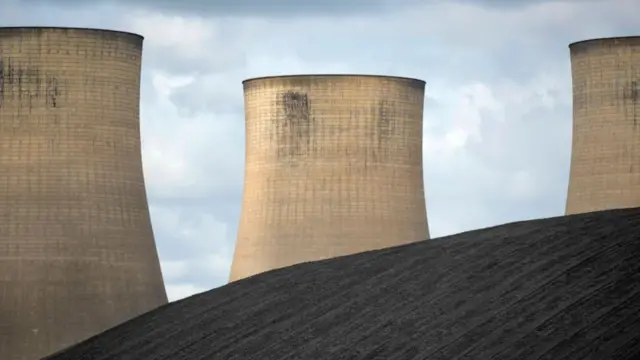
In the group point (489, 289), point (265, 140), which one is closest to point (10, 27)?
point (265, 140)

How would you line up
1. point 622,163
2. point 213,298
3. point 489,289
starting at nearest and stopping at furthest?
point 489,289 < point 213,298 < point 622,163

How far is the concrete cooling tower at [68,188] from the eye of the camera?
782 inches

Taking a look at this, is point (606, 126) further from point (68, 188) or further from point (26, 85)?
point (26, 85)

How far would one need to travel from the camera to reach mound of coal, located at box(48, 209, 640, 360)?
11883 mm

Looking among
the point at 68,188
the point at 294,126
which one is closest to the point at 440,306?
the point at 68,188

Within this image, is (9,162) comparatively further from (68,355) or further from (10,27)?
(68,355)

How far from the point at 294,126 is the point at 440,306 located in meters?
10.3

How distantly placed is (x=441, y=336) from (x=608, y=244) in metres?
1.63

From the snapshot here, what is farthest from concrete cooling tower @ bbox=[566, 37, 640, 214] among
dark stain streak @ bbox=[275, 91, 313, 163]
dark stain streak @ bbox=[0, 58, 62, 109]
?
dark stain streak @ bbox=[0, 58, 62, 109]

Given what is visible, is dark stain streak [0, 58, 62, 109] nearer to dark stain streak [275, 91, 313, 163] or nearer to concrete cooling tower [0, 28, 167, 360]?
concrete cooling tower [0, 28, 167, 360]

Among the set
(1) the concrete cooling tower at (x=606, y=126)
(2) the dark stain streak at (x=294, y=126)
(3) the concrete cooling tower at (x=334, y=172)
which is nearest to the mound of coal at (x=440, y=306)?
(3) the concrete cooling tower at (x=334, y=172)

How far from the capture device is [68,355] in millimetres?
16469

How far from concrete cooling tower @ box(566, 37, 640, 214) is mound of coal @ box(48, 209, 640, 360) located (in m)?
6.60

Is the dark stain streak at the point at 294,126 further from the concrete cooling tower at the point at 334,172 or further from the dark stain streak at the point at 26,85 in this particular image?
the dark stain streak at the point at 26,85
